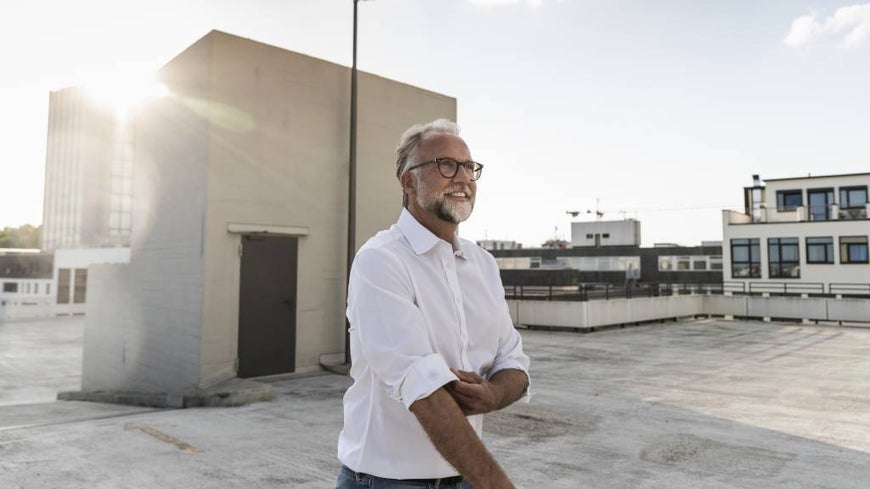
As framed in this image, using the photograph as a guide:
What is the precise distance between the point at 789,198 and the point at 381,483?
134 feet

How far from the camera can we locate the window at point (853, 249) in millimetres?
29625

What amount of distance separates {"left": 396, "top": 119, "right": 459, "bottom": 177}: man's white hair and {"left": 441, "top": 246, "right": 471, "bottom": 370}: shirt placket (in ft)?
1.15

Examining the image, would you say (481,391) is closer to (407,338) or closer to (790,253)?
(407,338)

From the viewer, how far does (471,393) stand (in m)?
1.48

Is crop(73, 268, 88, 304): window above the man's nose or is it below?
below

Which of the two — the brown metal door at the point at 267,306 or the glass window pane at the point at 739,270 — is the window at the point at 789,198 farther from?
the brown metal door at the point at 267,306

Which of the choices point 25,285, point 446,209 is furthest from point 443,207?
point 25,285

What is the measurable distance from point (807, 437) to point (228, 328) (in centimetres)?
861

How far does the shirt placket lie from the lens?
165 cm

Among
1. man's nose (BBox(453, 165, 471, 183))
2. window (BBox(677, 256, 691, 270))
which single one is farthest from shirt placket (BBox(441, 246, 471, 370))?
window (BBox(677, 256, 691, 270))

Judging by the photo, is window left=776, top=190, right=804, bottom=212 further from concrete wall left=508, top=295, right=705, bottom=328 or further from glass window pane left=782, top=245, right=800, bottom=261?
concrete wall left=508, top=295, right=705, bottom=328

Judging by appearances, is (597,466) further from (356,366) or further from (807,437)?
(356,366)

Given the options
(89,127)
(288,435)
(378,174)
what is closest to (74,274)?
(89,127)

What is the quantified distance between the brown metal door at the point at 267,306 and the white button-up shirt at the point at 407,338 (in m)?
8.47
